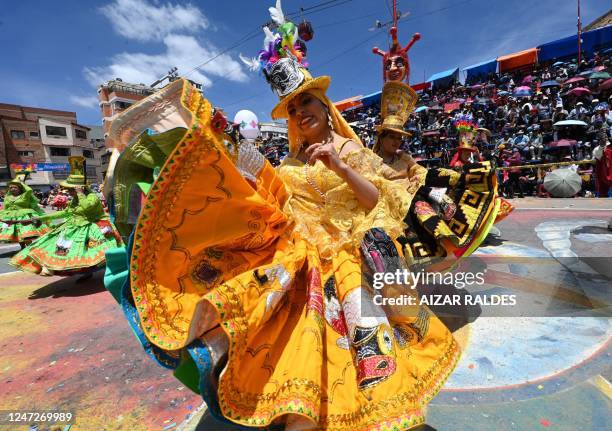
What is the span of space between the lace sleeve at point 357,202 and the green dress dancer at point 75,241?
4013 mm

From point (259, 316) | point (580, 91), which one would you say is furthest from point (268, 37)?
point (580, 91)

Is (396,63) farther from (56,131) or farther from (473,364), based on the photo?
(56,131)

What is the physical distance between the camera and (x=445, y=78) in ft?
88.5

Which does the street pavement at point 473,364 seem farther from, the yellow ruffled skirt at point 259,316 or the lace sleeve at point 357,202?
the lace sleeve at point 357,202

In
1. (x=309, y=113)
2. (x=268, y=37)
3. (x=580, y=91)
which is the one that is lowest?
(x=309, y=113)

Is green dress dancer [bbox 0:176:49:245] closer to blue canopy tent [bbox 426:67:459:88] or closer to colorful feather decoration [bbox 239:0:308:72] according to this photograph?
colorful feather decoration [bbox 239:0:308:72]

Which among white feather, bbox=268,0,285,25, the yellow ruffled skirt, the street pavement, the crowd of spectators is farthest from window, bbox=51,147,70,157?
the yellow ruffled skirt

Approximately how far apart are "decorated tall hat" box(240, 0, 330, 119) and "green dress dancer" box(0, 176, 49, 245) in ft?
23.6

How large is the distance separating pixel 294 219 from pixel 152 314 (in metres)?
0.92

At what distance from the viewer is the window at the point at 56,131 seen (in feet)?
124

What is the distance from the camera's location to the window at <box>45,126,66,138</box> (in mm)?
37656

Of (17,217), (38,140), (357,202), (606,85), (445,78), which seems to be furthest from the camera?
(38,140)

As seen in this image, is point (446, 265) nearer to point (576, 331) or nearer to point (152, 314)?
point (576, 331)

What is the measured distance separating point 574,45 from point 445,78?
8504mm
